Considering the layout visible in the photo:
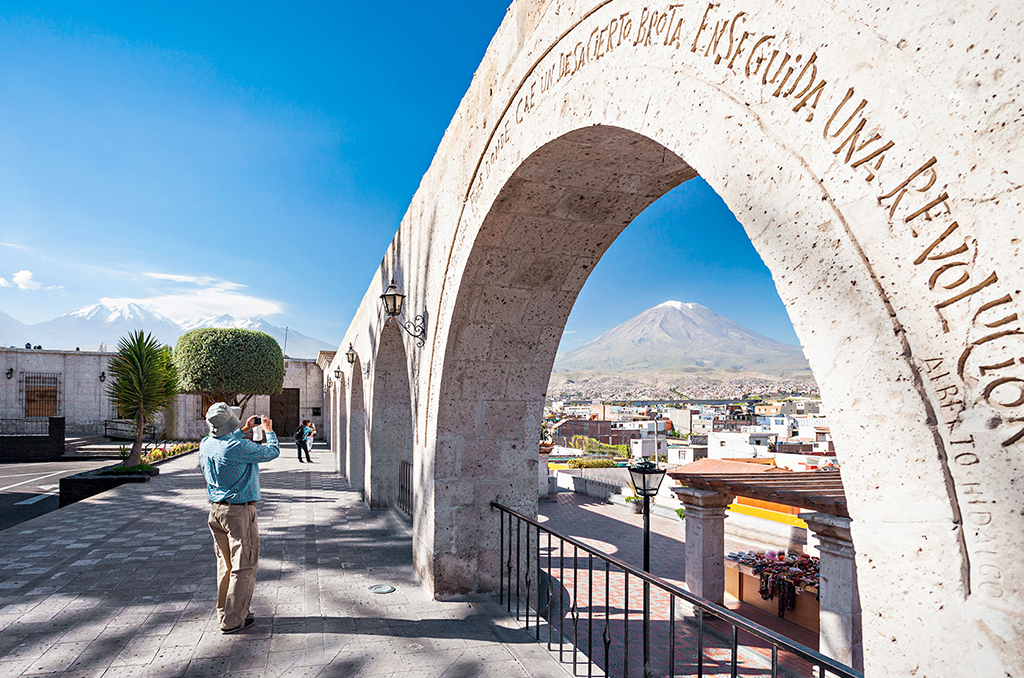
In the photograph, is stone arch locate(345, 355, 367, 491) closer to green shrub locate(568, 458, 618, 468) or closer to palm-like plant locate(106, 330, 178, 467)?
palm-like plant locate(106, 330, 178, 467)

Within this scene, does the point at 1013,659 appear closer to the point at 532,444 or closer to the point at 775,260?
the point at 775,260

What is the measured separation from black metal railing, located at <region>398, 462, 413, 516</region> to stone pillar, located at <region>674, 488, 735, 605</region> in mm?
3356

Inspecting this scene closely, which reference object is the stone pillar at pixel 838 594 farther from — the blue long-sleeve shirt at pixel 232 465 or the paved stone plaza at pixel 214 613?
the blue long-sleeve shirt at pixel 232 465

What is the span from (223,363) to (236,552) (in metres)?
18.4

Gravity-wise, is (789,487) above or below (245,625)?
above

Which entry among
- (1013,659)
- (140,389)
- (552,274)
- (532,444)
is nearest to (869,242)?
(1013,659)

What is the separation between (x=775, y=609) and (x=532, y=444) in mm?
4416

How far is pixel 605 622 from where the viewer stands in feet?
10.4

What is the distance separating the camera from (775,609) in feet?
22.7

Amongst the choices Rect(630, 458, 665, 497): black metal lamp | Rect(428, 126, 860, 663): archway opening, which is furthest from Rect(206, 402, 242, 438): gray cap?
Rect(630, 458, 665, 497): black metal lamp

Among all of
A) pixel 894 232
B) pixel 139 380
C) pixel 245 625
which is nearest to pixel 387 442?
pixel 245 625

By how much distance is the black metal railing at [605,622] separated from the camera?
120 inches

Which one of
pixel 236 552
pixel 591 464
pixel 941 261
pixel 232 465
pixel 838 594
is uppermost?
pixel 941 261

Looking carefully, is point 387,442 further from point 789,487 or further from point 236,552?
point 789,487
